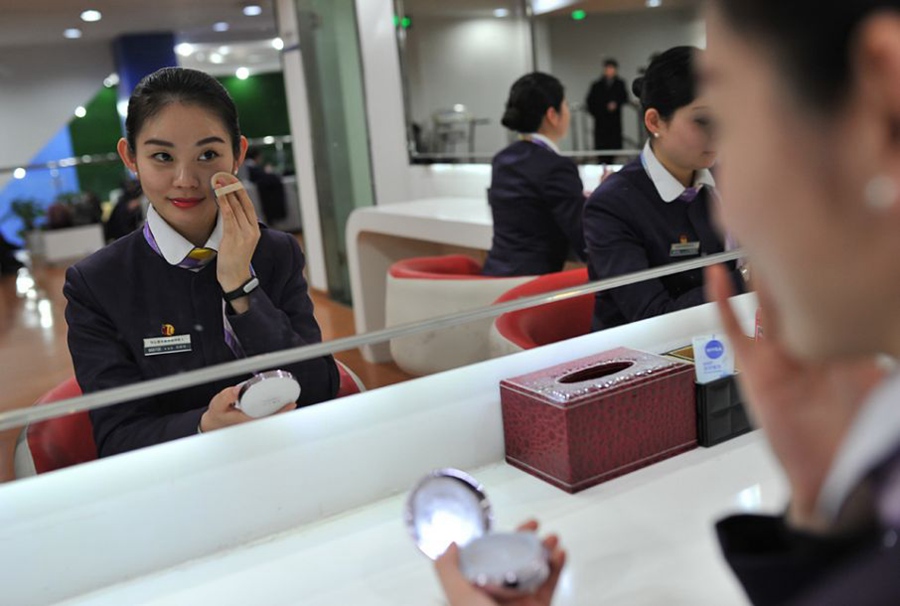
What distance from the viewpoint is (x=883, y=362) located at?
0.44m

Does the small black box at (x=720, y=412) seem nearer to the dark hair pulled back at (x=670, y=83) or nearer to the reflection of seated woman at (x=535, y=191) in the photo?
the dark hair pulled back at (x=670, y=83)

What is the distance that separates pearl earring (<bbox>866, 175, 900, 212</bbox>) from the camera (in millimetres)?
279

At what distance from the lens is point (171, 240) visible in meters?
0.96

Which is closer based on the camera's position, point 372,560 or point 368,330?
point 372,560

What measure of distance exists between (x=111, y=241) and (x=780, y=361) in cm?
83

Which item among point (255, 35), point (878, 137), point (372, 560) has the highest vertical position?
point (255, 35)

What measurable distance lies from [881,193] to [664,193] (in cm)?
106

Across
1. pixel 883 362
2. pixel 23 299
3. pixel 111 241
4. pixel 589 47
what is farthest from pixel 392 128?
pixel 883 362

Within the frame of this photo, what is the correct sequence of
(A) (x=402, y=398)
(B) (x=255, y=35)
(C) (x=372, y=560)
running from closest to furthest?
1. (C) (x=372, y=560)
2. (A) (x=402, y=398)
3. (B) (x=255, y=35)

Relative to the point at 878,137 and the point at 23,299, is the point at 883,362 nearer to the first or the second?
the point at 878,137

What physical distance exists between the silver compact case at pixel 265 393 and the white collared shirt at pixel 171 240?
0.21m

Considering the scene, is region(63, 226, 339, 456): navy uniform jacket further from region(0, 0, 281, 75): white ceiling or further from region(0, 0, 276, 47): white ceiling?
region(0, 0, 276, 47): white ceiling

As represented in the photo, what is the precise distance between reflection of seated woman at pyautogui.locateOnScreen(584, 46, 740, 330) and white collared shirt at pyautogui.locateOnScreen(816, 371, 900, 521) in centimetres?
89

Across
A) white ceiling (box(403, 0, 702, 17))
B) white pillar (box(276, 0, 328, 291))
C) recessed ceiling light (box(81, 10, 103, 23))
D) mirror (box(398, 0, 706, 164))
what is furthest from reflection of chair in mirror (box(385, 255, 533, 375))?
white ceiling (box(403, 0, 702, 17))
